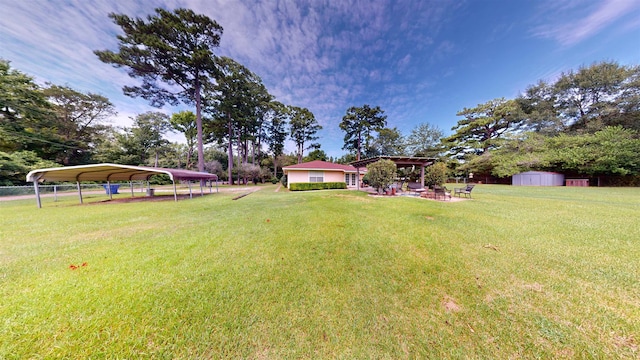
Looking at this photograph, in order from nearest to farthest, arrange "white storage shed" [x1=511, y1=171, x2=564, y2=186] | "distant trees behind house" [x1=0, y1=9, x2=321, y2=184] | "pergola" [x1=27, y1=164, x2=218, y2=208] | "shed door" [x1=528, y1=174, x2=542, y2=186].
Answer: "pergola" [x1=27, y1=164, x2=218, y2=208] → "distant trees behind house" [x1=0, y1=9, x2=321, y2=184] → "white storage shed" [x1=511, y1=171, x2=564, y2=186] → "shed door" [x1=528, y1=174, x2=542, y2=186]

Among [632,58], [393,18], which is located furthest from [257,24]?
[632,58]

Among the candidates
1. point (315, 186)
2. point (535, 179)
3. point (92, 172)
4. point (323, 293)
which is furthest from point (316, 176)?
point (535, 179)

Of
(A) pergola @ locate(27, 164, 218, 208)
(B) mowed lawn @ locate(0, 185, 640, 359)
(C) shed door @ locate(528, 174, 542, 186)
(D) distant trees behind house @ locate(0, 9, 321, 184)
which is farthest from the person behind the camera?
(C) shed door @ locate(528, 174, 542, 186)

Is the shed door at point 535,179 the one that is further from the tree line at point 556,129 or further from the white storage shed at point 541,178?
the tree line at point 556,129

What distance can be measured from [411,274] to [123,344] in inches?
143

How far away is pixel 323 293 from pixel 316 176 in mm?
16732

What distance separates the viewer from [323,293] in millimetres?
2607

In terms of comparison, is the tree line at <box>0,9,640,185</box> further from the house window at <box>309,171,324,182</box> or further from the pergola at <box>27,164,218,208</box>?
the house window at <box>309,171,324,182</box>

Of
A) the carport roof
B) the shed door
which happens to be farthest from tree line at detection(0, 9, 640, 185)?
the carport roof

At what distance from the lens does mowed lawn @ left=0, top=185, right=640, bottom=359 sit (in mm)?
1808

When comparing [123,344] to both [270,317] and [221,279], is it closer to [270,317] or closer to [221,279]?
[221,279]

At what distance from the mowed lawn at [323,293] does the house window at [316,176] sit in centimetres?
1413

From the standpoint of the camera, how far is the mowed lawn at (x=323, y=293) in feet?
→ 5.93

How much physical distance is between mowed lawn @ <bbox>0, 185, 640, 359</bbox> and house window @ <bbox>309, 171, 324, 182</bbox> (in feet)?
46.4
